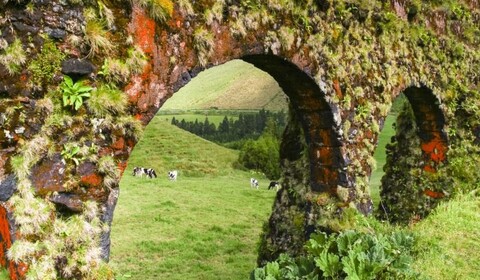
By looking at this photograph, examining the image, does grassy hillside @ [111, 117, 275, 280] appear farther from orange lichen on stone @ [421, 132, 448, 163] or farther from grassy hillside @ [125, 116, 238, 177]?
grassy hillside @ [125, 116, 238, 177]

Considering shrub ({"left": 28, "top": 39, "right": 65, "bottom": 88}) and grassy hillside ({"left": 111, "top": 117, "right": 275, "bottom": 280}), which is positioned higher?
shrub ({"left": 28, "top": 39, "right": 65, "bottom": 88})

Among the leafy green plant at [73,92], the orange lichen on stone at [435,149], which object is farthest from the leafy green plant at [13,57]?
the orange lichen on stone at [435,149]

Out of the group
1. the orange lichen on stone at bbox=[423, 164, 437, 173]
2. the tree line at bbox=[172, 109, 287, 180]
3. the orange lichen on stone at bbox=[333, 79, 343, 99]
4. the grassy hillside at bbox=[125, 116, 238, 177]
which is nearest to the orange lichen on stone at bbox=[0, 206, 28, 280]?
the orange lichen on stone at bbox=[333, 79, 343, 99]

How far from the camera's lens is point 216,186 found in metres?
23.2

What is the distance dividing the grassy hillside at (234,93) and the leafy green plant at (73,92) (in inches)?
3390

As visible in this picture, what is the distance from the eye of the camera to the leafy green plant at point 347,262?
4.86 metres

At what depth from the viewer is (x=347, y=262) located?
4.86 meters

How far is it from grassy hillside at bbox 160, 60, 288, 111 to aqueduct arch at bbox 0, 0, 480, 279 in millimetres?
82007

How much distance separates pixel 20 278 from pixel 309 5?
5.18 meters

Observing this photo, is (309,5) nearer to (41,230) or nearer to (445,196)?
(41,230)

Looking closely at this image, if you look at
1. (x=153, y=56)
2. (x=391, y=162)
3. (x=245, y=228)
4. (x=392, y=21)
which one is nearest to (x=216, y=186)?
(x=245, y=228)

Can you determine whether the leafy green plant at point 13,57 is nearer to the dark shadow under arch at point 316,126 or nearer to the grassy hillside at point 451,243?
the dark shadow under arch at point 316,126

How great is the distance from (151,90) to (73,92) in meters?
0.84

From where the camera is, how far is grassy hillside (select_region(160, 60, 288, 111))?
9688 centimetres
